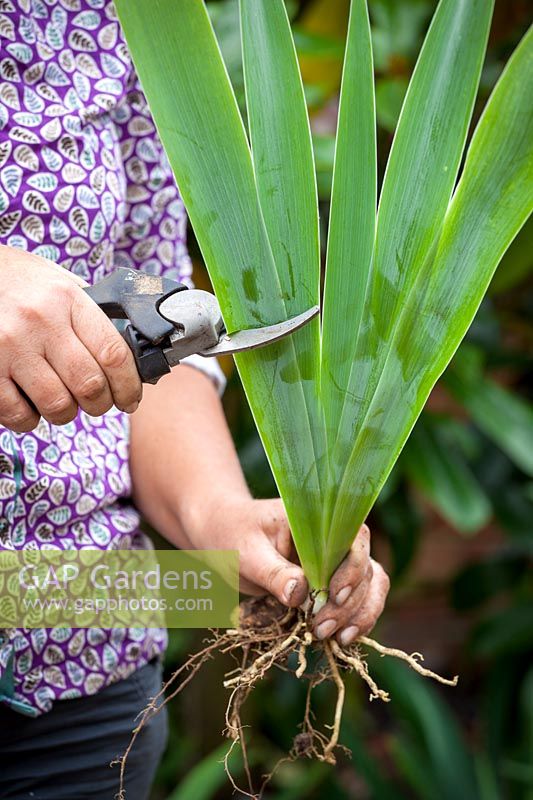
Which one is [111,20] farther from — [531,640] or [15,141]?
[531,640]

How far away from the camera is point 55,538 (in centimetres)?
64

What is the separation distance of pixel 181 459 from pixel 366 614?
19cm

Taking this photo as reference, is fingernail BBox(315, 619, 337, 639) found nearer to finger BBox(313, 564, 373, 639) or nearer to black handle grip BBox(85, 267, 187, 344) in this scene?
finger BBox(313, 564, 373, 639)

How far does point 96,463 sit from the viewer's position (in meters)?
0.67

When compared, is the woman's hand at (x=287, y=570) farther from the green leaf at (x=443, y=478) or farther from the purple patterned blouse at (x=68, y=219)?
the green leaf at (x=443, y=478)

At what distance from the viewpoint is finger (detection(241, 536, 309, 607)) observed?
586 millimetres

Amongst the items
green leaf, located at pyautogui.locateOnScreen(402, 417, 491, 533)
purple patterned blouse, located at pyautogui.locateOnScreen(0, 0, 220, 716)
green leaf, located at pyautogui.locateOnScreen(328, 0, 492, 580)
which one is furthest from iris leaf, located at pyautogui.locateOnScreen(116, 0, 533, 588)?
green leaf, located at pyautogui.locateOnScreen(402, 417, 491, 533)

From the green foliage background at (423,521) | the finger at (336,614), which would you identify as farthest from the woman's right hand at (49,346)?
the green foliage background at (423,521)

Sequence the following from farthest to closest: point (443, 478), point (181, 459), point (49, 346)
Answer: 1. point (443, 478)
2. point (181, 459)
3. point (49, 346)

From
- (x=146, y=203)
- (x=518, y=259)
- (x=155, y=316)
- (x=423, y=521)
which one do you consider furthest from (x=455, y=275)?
(x=423, y=521)

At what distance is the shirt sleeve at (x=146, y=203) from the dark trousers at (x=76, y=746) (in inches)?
10.4

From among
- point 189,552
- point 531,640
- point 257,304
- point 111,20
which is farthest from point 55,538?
point 531,640

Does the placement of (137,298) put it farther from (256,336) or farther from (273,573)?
(273,573)

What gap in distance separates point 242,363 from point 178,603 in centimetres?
27
